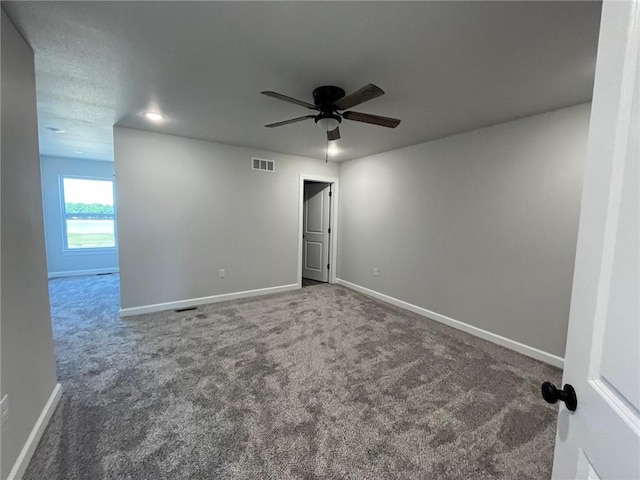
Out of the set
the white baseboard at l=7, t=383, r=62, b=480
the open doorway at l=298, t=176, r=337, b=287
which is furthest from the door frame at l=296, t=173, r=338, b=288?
the white baseboard at l=7, t=383, r=62, b=480

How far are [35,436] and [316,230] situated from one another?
4521 mm

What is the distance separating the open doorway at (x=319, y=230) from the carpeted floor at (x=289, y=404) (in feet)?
6.92

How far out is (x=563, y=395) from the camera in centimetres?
70

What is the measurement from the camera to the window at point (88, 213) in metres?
5.62

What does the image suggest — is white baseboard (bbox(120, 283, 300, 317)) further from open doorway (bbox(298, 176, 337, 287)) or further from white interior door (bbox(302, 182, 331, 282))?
white interior door (bbox(302, 182, 331, 282))

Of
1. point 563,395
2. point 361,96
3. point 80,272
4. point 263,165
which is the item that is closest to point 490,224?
point 361,96

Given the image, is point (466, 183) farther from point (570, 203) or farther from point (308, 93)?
point (308, 93)

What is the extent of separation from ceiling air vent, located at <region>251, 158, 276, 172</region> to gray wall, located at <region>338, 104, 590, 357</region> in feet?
5.53

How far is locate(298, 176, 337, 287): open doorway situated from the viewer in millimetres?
5328

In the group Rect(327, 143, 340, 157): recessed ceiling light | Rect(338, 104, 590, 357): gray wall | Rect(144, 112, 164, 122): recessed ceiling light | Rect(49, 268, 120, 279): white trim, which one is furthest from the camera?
Rect(49, 268, 120, 279): white trim

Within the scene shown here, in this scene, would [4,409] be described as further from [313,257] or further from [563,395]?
[313,257]

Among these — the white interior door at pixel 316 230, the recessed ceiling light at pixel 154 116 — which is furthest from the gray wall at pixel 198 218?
the white interior door at pixel 316 230

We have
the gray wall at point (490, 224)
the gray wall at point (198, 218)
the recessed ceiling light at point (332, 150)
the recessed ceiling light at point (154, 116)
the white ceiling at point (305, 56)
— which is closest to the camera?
the white ceiling at point (305, 56)

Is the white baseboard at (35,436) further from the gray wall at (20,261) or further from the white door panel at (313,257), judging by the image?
the white door panel at (313,257)
